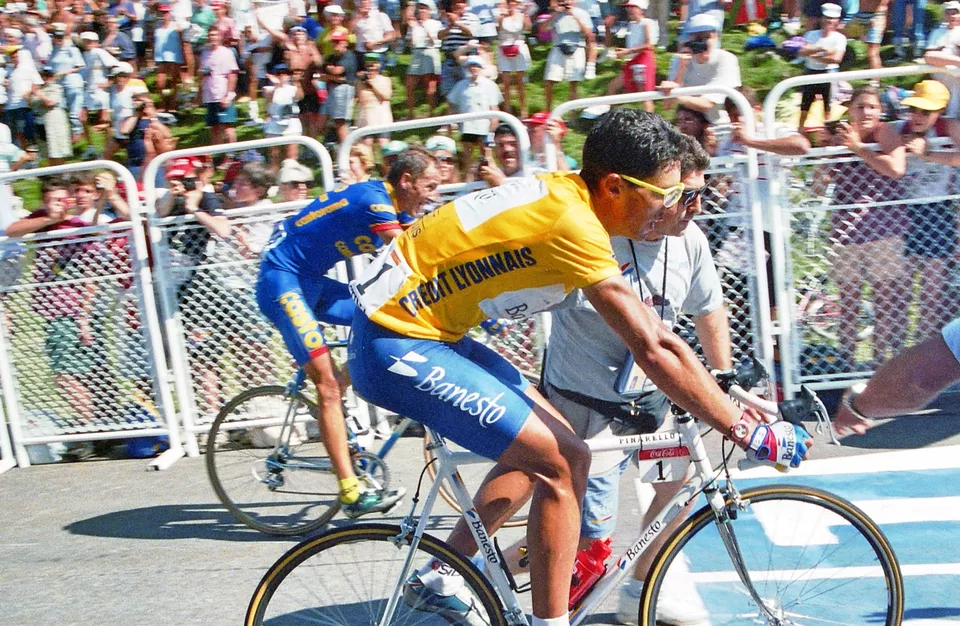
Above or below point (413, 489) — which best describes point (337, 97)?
above

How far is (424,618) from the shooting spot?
3.72 meters

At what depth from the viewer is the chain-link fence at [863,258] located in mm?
6511

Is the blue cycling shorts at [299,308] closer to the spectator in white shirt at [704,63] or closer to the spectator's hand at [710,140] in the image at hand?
the spectator's hand at [710,140]

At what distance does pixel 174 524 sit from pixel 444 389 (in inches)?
127

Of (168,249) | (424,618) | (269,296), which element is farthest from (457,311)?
(168,249)

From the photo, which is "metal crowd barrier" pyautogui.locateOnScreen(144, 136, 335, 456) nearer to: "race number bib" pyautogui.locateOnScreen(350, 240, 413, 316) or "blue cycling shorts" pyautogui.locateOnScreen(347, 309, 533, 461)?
"race number bib" pyautogui.locateOnScreen(350, 240, 413, 316)

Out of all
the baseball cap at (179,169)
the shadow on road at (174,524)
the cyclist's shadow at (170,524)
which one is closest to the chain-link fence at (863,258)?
the shadow on road at (174,524)

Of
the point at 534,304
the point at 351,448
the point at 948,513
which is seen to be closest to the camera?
the point at 534,304

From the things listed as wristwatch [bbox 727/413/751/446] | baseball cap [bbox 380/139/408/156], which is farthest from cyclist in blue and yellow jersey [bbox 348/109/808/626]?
baseball cap [bbox 380/139/408/156]

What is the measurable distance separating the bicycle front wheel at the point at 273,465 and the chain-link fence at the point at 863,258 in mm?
2947

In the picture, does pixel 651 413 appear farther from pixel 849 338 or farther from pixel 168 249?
pixel 168 249

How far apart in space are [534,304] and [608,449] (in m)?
0.55

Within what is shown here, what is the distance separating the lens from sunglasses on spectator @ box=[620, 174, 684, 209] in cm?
323

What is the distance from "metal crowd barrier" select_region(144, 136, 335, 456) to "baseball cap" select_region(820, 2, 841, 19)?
624 centimetres
